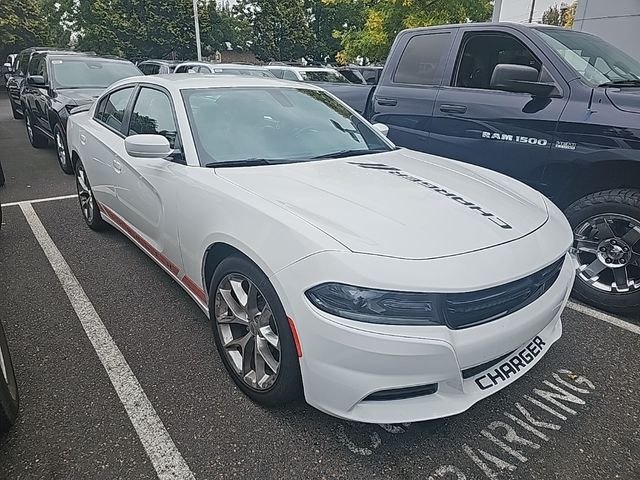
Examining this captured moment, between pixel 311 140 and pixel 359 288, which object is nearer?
pixel 359 288

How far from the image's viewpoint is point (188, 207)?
2691 millimetres

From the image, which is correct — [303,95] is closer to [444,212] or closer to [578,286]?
[444,212]

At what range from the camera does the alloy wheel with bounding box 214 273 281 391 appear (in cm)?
224

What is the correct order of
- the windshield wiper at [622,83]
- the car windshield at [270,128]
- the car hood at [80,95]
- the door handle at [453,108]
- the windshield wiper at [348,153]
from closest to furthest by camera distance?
the car windshield at [270,128], the windshield wiper at [348,153], the windshield wiper at [622,83], the door handle at [453,108], the car hood at [80,95]

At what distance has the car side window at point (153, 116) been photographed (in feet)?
10.3

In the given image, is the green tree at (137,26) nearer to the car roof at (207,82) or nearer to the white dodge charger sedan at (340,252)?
the car roof at (207,82)

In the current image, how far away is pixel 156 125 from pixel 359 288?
223cm

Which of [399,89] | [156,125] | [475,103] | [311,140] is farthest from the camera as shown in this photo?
[399,89]

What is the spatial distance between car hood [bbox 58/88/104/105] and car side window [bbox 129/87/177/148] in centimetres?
390

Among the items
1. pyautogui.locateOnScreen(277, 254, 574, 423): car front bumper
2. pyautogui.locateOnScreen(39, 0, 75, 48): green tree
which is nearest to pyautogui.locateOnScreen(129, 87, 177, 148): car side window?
pyautogui.locateOnScreen(277, 254, 574, 423): car front bumper

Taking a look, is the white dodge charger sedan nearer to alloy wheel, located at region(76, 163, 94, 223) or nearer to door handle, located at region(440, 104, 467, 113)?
door handle, located at region(440, 104, 467, 113)

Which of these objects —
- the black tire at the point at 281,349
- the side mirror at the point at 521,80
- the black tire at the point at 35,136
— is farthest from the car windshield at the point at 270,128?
the black tire at the point at 35,136

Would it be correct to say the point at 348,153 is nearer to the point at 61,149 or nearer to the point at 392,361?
the point at 392,361

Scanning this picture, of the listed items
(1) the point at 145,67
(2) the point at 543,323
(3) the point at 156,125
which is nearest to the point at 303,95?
(3) the point at 156,125
